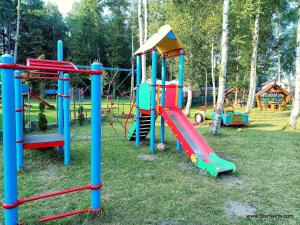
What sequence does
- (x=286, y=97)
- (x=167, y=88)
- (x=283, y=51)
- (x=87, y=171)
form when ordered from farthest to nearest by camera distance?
(x=283, y=51) < (x=286, y=97) < (x=167, y=88) < (x=87, y=171)

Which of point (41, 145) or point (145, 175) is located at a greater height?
point (41, 145)

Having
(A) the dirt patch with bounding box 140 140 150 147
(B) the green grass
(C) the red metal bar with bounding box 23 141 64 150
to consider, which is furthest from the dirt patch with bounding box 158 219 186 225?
(A) the dirt patch with bounding box 140 140 150 147

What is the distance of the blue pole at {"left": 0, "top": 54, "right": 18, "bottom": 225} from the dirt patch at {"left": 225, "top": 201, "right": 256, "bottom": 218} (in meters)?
2.71

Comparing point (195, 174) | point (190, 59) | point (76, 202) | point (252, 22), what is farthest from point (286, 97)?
point (76, 202)

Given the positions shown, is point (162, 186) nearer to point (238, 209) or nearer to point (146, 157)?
point (238, 209)

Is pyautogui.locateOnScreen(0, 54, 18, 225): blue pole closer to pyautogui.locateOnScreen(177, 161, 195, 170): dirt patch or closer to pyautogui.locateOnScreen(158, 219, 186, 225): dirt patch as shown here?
pyautogui.locateOnScreen(158, 219, 186, 225): dirt patch

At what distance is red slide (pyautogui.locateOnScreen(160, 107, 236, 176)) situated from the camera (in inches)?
204

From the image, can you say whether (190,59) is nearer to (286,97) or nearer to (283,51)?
(286,97)

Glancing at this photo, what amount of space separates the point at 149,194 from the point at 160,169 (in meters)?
1.38

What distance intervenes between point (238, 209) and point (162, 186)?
52.5 inches

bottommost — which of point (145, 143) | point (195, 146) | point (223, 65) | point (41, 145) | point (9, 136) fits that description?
point (145, 143)

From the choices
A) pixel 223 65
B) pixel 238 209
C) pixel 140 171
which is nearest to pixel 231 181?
pixel 238 209

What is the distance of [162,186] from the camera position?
14.7 ft

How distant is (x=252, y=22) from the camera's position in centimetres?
1809
